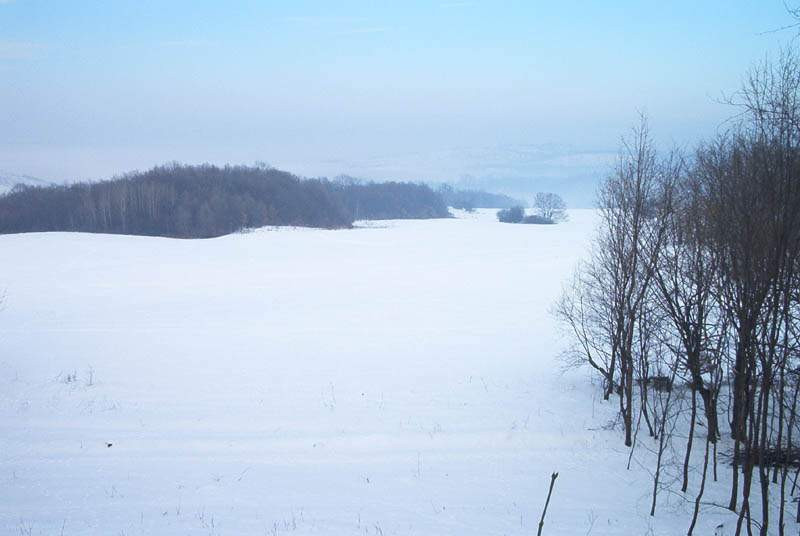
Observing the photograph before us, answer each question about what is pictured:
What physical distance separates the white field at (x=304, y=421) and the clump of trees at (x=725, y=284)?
1119 mm

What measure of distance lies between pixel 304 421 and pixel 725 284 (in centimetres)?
954

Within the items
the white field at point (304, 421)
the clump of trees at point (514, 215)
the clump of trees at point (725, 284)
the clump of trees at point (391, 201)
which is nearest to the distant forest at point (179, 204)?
the clump of trees at point (391, 201)

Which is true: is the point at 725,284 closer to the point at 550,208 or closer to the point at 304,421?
the point at 304,421

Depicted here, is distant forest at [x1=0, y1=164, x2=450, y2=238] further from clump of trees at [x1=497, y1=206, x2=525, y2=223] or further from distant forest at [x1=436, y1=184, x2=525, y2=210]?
distant forest at [x1=436, y1=184, x2=525, y2=210]

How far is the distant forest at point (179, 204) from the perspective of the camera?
71.0m

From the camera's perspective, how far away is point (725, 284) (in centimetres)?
705

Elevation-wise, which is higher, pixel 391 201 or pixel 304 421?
pixel 391 201

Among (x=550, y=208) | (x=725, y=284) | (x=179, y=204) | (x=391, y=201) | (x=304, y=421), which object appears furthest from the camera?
(x=391, y=201)

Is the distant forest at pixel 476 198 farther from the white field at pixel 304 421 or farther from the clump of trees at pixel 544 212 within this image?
the white field at pixel 304 421

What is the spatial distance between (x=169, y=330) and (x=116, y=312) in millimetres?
5915

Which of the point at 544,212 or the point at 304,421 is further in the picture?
the point at 544,212

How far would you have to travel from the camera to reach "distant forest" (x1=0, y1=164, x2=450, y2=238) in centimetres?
7100

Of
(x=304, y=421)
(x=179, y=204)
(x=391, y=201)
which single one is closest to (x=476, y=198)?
(x=391, y=201)

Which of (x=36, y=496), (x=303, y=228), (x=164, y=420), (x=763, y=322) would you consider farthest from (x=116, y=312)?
(x=303, y=228)
